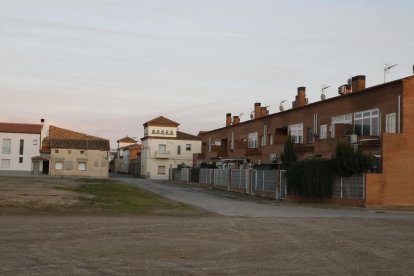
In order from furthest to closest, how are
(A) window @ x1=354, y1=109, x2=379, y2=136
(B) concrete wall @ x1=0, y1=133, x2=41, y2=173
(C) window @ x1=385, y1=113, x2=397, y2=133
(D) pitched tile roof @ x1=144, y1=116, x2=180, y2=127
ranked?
1. (D) pitched tile roof @ x1=144, y1=116, x2=180, y2=127
2. (B) concrete wall @ x1=0, y1=133, x2=41, y2=173
3. (A) window @ x1=354, y1=109, x2=379, y2=136
4. (C) window @ x1=385, y1=113, x2=397, y2=133

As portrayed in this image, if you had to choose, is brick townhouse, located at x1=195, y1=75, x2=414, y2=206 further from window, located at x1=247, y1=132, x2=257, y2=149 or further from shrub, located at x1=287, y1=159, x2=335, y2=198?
shrub, located at x1=287, y1=159, x2=335, y2=198

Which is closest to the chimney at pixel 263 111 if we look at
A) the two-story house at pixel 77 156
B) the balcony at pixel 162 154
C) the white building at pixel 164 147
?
the white building at pixel 164 147

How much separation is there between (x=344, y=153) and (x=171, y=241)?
63.8 ft

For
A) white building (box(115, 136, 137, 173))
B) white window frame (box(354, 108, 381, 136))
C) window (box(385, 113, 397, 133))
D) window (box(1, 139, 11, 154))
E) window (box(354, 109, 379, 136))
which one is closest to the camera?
window (box(385, 113, 397, 133))

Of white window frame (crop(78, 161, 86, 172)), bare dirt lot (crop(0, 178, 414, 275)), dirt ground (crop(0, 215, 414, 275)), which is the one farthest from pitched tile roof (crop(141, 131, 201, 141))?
dirt ground (crop(0, 215, 414, 275))

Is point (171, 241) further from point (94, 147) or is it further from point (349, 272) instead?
point (94, 147)

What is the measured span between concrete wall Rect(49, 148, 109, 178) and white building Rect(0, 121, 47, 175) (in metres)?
3.81

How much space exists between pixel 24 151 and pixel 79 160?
8.99 m

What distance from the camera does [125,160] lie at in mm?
128375

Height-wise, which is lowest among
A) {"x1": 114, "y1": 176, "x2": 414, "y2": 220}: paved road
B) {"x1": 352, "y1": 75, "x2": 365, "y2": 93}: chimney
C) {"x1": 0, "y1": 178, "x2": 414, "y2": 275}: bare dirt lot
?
{"x1": 114, "y1": 176, "x2": 414, "y2": 220}: paved road

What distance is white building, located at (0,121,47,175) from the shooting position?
285 ft

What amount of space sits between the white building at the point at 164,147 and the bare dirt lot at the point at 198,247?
252 feet

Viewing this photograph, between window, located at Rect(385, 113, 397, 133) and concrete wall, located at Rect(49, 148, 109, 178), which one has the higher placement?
window, located at Rect(385, 113, 397, 133)

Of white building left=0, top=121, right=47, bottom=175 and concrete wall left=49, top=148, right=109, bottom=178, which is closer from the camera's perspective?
concrete wall left=49, top=148, right=109, bottom=178
